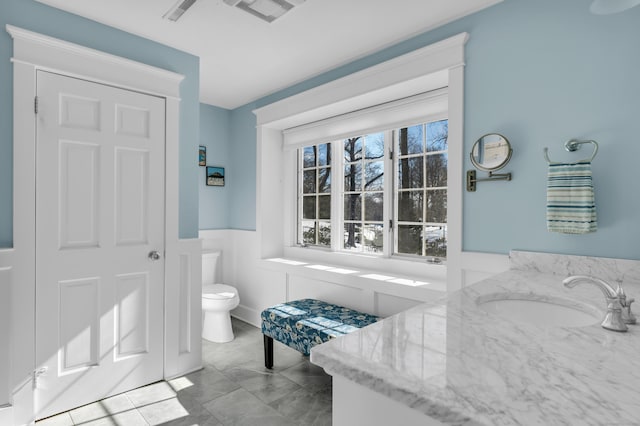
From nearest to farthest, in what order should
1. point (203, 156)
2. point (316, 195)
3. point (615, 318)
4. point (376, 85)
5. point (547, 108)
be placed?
point (615, 318) → point (547, 108) → point (376, 85) → point (316, 195) → point (203, 156)

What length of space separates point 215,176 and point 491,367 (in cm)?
362

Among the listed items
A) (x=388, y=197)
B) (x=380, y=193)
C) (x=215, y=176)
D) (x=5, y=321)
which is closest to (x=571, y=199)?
(x=388, y=197)

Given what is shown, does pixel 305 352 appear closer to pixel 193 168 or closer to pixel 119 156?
pixel 193 168

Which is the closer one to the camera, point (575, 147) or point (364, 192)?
point (575, 147)

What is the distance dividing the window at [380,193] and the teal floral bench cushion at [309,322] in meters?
0.66

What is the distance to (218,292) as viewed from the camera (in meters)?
3.21

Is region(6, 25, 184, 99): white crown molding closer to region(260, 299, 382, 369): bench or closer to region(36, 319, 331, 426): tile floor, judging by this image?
region(260, 299, 382, 369): bench

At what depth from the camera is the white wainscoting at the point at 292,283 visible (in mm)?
2115

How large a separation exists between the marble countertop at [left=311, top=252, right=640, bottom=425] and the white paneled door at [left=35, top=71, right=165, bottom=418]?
76.8 inches

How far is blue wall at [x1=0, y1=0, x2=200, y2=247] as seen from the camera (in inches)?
75.0

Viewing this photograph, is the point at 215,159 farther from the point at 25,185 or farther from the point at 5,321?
the point at 5,321

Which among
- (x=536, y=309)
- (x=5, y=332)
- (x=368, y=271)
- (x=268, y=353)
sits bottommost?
(x=268, y=353)

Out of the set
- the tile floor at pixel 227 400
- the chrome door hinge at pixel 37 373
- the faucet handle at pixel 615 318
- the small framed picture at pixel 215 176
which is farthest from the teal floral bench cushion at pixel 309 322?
the small framed picture at pixel 215 176

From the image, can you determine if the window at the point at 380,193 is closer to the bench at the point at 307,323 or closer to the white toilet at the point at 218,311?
the bench at the point at 307,323
